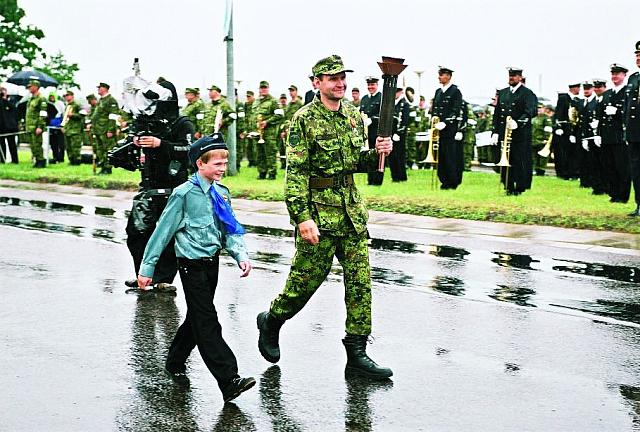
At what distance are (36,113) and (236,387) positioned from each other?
23.9m

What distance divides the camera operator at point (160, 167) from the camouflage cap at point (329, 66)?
3297 mm

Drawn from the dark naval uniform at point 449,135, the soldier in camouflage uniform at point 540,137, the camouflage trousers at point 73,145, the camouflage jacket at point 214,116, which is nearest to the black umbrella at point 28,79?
the camouflage trousers at point 73,145

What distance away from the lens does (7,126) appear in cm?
3172

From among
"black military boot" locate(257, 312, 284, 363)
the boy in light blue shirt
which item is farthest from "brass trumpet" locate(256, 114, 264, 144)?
the boy in light blue shirt

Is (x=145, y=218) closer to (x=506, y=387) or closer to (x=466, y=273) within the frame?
(x=466, y=273)

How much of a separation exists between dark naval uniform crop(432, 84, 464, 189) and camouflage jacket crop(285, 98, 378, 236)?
13.7m

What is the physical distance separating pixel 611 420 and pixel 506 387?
0.83 meters

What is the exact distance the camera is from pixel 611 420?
6.29 meters

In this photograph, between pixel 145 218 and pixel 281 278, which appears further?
pixel 281 278

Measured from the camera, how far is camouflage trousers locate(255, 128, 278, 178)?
2441cm

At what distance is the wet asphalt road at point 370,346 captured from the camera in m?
6.41

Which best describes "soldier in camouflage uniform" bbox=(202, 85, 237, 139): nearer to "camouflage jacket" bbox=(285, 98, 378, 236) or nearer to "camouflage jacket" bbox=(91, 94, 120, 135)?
"camouflage jacket" bbox=(91, 94, 120, 135)

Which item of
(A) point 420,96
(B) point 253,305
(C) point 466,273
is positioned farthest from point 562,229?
(A) point 420,96

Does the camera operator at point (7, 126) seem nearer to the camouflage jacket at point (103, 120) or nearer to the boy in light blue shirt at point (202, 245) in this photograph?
the camouflage jacket at point (103, 120)
